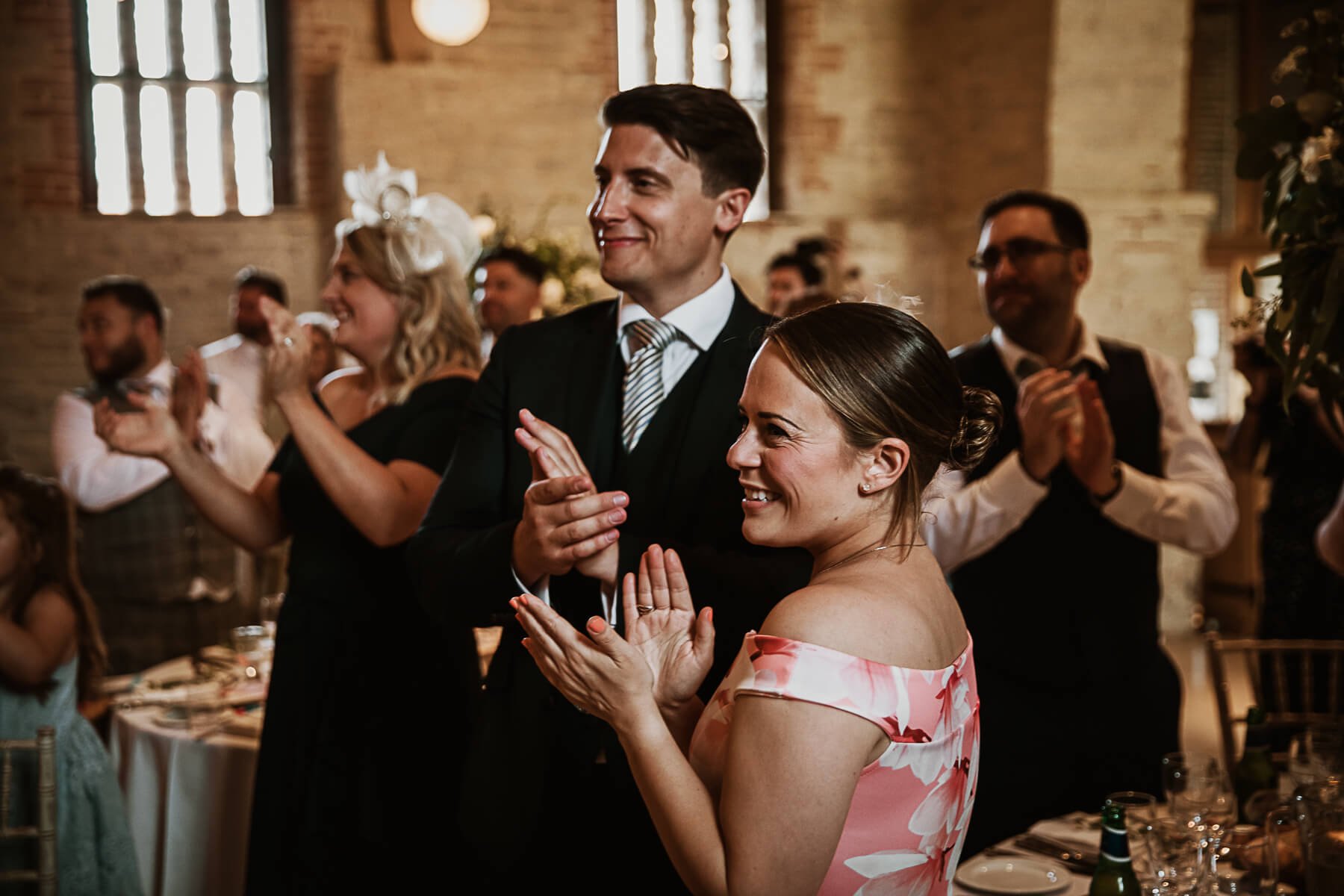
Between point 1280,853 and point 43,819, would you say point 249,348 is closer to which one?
point 43,819

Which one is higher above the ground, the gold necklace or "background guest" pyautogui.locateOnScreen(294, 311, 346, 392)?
"background guest" pyautogui.locateOnScreen(294, 311, 346, 392)

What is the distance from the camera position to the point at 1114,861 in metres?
1.82

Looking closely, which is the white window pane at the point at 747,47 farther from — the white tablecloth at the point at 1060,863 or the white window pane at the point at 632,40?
the white tablecloth at the point at 1060,863

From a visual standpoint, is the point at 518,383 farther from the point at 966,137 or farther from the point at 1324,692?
the point at 966,137

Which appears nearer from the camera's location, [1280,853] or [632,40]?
[1280,853]

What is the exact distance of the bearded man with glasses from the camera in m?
2.86

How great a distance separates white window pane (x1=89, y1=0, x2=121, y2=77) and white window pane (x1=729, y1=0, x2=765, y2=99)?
3.82 metres

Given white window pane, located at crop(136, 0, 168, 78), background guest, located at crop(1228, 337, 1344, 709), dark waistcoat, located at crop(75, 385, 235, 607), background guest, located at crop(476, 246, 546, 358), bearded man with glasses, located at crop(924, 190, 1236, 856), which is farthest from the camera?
white window pane, located at crop(136, 0, 168, 78)

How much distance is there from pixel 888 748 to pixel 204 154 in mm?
7337

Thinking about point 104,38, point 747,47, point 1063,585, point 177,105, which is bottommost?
point 1063,585

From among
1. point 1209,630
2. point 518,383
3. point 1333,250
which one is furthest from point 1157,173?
point 518,383

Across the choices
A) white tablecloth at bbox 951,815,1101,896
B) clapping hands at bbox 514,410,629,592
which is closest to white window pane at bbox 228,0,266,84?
clapping hands at bbox 514,410,629,592

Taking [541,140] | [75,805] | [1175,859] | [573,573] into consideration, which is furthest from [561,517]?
[541,140]

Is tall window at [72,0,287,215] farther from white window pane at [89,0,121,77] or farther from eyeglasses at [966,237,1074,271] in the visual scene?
eyeglasses at [966,237,1074,271]
